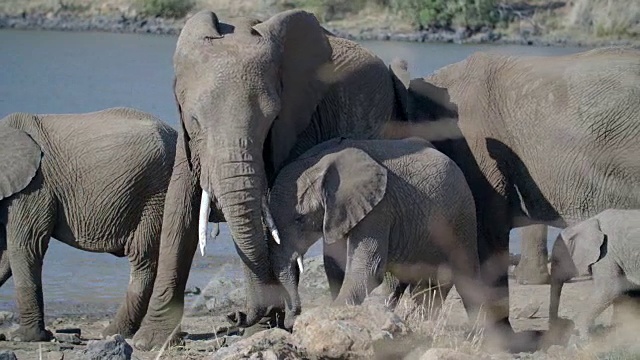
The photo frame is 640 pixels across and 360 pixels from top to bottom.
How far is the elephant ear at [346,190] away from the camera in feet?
26.4

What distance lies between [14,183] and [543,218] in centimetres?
338

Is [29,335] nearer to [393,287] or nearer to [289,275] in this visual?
[393,287]

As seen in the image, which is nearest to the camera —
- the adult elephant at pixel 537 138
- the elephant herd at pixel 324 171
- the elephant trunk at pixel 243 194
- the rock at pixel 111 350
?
the rock at pixel 111 350

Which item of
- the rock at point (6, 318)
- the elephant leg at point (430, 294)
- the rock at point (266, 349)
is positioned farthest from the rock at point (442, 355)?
the rock at point (6, 318)

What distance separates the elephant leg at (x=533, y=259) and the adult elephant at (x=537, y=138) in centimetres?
233

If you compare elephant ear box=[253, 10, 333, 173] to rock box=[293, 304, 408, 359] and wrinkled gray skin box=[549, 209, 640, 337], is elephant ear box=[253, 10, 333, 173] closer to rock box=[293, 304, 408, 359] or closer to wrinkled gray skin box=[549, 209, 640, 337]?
rock box=[293, 304, 408, 359]

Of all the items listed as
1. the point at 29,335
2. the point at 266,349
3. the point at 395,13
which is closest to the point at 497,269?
the point at 29,335

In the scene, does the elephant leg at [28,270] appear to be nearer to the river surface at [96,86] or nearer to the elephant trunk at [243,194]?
the river surface at [96,86]

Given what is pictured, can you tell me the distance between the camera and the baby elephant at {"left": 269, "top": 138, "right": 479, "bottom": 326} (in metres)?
8.02

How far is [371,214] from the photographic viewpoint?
8195 millimetres

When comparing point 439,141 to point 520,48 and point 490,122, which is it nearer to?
point 490,122

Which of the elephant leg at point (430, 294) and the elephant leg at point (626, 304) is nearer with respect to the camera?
the elephant leg at point (430, 294)

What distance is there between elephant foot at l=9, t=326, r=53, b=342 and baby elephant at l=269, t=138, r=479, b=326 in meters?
→ 2.33

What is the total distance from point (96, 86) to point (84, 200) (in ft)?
59.0
